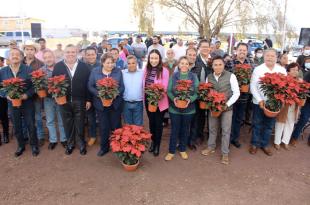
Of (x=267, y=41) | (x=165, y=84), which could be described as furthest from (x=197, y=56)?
(x=267, y=41)

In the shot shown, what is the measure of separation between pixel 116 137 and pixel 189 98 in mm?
1423

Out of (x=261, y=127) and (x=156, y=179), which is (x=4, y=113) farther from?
(x=261, y=127)

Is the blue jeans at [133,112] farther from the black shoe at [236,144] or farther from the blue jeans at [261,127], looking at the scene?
the blue jeans at [261,127]

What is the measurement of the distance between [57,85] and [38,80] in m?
0.45

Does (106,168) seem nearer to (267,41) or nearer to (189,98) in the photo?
(189,98)

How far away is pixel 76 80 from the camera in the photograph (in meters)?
4.89

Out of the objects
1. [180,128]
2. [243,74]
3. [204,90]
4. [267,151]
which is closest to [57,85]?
[180,128]

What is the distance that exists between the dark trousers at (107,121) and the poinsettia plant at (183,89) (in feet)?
4.09

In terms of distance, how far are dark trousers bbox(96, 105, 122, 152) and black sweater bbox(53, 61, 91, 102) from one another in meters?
0.49

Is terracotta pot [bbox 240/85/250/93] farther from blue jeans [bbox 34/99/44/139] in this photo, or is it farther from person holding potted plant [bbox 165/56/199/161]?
blue jeans [bbox 34/99/44/139]

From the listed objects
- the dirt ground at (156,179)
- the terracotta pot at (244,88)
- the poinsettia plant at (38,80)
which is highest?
the poinsettia plant at (38,80)

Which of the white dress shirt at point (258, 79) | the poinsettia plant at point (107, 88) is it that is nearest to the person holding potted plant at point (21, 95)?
the poinsettia plant at point (107, 88)

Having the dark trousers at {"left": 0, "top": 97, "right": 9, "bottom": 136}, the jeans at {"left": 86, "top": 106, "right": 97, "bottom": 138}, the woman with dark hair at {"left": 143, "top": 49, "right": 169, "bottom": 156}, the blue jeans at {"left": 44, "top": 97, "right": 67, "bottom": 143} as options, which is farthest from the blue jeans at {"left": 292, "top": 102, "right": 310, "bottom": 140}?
the dark trousers at {"left": 0, "top": 97, "right": 9, "bottom": 136}

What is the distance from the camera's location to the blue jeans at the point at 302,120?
5.71 metres
